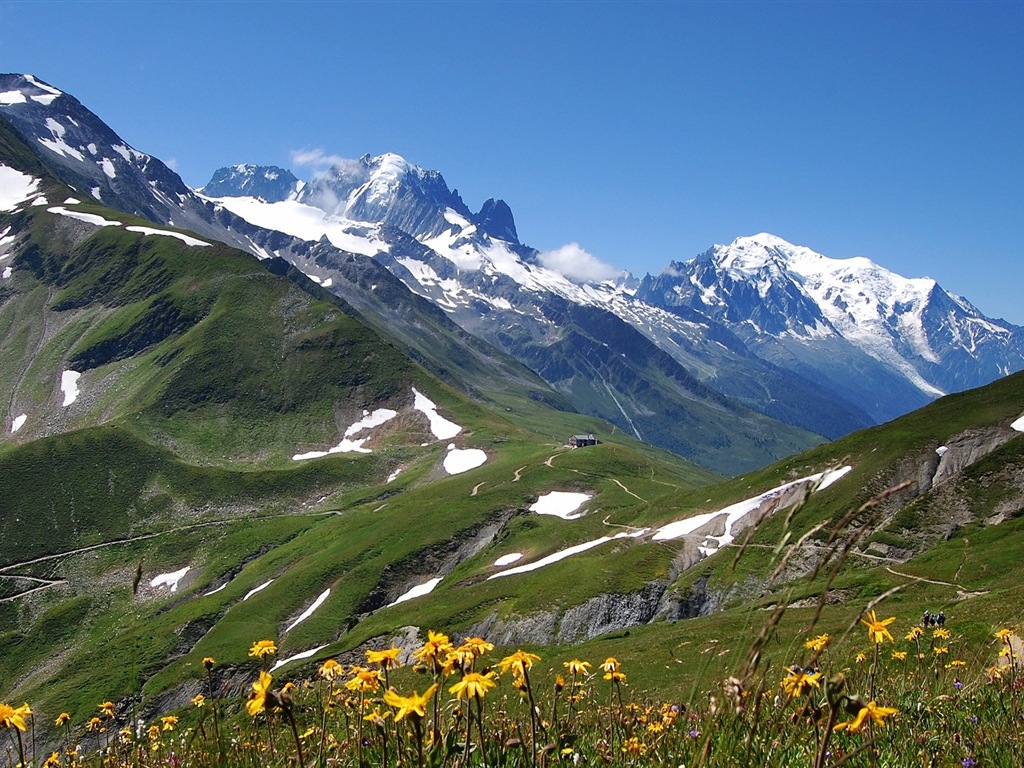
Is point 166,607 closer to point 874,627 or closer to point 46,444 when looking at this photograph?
point 46,444

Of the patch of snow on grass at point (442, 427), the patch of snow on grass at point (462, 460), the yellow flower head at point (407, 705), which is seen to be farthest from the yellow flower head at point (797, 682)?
the patch of snow on grass at point (442, 427)

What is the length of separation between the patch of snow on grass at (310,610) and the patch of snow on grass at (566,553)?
2596cm

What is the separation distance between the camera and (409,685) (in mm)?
36812

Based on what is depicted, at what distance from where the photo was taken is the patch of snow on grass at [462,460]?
162m

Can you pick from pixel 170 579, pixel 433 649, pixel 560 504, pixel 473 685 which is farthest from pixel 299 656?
→ pixel 473 685

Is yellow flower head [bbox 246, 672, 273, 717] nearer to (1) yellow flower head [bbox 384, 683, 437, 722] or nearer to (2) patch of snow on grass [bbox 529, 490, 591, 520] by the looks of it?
(1) yellow flower head [bbox 384, 683, 437, 722]

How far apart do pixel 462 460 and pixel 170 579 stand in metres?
62.7

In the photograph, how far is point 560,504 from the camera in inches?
4577

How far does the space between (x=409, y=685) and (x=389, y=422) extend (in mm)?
165416

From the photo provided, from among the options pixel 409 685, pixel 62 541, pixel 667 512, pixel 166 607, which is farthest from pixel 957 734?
pixel 62 541

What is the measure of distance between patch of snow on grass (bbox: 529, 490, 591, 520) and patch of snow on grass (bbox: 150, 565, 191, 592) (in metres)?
63.0

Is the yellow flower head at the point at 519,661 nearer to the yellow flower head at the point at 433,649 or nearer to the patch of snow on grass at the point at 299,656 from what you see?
the yellow flower head at the point at 433,649

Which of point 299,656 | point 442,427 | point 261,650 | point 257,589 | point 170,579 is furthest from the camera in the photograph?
point 442,427

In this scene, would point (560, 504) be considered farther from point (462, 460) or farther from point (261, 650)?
point (261, 650)
